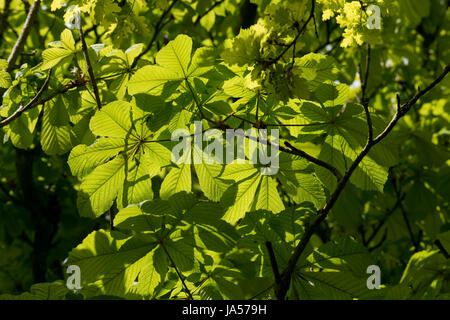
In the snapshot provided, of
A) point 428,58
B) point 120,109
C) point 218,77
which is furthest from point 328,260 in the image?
point 428,58

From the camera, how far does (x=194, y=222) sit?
1381mm

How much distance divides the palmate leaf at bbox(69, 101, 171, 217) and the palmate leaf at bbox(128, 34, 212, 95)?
0.10m

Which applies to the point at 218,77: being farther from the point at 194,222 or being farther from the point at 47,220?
the point at 47,220

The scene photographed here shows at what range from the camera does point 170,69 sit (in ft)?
4.41

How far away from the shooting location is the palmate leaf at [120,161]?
55.4 inches

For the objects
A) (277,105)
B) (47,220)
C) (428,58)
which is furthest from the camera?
(428,58)

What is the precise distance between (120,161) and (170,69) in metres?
0.33

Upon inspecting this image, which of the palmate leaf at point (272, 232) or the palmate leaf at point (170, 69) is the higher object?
the palmate leaf at point (170, 69)

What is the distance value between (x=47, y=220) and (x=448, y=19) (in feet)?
11.1

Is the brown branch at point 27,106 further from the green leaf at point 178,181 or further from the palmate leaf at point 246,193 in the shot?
the palmate leaf at point 246,193

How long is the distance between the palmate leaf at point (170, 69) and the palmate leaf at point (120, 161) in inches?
3.9

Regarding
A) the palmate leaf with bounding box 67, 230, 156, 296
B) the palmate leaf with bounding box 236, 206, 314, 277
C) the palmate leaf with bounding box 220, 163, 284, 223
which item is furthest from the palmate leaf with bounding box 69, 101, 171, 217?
the palmate leaf with bounding box 236, 206, 314, 277

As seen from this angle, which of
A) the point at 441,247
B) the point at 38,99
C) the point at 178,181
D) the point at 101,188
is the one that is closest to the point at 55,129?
the point at 38,99

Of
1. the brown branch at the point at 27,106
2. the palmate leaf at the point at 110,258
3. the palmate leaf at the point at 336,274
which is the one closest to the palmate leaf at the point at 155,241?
the palmate leaf at the point at 110,258
